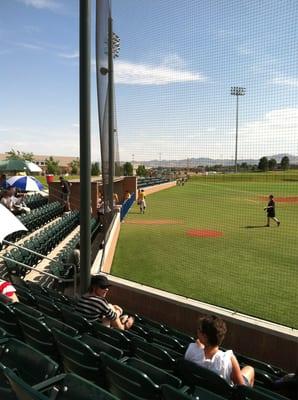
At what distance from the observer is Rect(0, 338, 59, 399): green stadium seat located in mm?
2492

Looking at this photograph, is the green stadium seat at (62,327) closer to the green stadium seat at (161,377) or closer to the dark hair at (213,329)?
the green stadium seat at (161,377)

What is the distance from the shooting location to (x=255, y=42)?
6727mm

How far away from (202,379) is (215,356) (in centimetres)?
43

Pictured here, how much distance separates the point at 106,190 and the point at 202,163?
2068mm

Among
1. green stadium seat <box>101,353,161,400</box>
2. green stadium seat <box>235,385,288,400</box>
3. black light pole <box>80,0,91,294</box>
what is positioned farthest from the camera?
black light pole <box>80,0,91,294</box>

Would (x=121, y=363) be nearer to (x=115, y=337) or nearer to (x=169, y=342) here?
(x=115, y=337)

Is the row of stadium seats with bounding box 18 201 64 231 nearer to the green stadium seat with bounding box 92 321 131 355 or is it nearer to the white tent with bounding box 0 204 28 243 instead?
the white tent with bounding box 0 204 28 243

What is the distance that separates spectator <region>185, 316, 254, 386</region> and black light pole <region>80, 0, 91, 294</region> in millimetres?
2660

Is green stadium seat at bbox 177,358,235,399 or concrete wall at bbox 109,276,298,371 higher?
green stadium seat at bbox 177,358,235,399

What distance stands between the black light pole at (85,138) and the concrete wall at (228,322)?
119 cm

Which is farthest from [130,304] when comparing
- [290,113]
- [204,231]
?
[204,231]

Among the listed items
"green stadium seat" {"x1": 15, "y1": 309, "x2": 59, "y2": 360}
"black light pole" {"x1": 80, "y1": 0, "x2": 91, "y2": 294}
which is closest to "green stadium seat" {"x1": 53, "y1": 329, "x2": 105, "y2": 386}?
"green stadium seat" {"x1": 15, "y1": 309, "x2": 59, "y2": 360}

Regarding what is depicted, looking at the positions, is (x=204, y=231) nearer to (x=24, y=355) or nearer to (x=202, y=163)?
(x=202, y=163)

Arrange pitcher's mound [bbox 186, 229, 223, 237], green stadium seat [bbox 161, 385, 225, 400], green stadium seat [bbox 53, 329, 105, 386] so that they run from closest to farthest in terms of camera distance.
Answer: green stadium seat [bbox 161, 385, 225, 400]
green stadium seat [bbox 53, 329, 105, 386]
pitcher's mound [bbox 186, 229, 223, 237]
